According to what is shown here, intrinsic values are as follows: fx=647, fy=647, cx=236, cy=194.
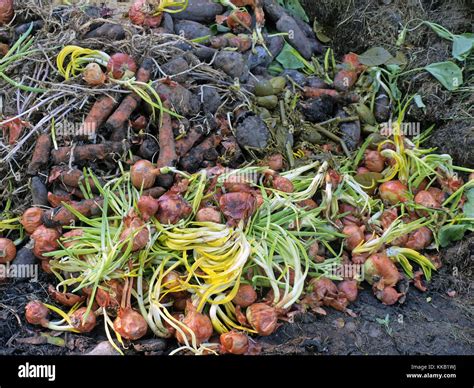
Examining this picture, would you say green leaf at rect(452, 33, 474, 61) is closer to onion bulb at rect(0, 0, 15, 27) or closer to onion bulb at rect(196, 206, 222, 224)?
onion bulb at rect(196, 206, 222, 224)

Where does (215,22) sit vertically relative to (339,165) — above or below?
above

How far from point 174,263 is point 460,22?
9.87 feet

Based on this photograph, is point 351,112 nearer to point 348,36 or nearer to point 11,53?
point 348,36

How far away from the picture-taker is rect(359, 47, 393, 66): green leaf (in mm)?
4688

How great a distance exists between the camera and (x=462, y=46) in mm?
4602

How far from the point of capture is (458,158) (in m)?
4.14

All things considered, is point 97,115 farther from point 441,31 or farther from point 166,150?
point 441,31

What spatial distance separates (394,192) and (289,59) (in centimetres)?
135

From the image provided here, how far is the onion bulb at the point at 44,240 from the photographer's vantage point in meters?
3.34

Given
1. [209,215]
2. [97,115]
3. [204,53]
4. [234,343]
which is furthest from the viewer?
[204,53]

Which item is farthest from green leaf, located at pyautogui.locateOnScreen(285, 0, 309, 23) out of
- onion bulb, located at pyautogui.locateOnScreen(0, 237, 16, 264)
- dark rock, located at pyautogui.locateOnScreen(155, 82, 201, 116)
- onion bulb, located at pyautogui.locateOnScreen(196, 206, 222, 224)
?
onion bulb, located at pyautogui.locateOnScreen(0, 237, 16, 264)

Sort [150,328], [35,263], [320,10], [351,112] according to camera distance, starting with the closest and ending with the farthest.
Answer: [150,328] → [35,263] → [351,112] → [320,10]

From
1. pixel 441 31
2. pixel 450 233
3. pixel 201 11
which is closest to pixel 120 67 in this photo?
pixel 201 11

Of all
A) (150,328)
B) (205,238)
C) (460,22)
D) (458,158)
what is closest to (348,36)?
(460,22)
